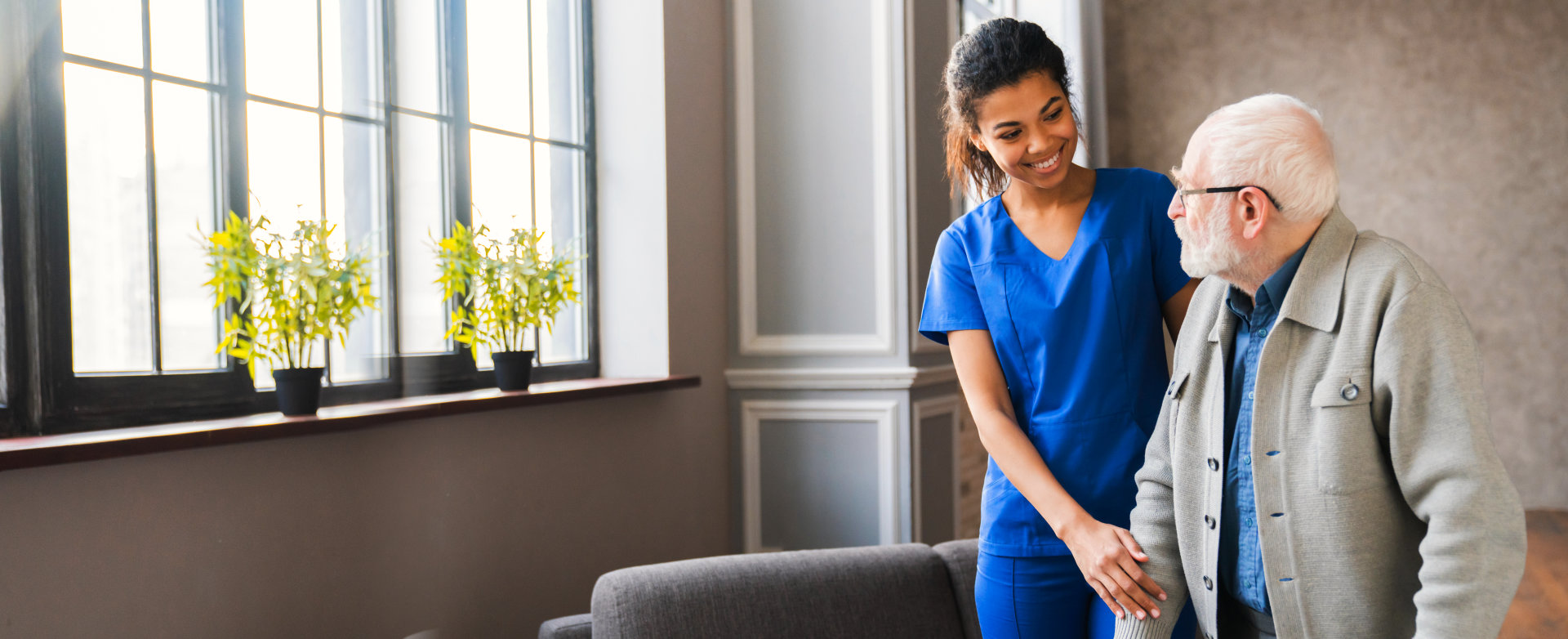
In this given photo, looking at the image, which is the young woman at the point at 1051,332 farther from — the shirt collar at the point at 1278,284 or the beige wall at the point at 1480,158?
the beige wall at the point at 1480,158

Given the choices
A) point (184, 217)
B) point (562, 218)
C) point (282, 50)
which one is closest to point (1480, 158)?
point (562, 218)

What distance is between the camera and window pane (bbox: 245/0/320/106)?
6.38 feet

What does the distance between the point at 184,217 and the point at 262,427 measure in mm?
442

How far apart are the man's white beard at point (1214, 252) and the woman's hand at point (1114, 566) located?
35cm

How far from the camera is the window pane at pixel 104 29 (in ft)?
5.35

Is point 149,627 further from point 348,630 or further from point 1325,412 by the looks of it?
point 1325,412

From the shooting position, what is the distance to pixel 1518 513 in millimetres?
914

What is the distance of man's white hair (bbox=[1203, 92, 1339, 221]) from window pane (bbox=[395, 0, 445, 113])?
1.78 meters

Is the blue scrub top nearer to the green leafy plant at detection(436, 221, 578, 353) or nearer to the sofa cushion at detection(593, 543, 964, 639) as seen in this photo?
the sofa cushion at detection(593, 543, 964, 639)

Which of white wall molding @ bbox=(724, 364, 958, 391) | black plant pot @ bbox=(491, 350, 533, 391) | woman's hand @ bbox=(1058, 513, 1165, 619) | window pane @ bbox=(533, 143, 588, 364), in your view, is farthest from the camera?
white wall molding @ bbox=(724, 364, 958, 391)

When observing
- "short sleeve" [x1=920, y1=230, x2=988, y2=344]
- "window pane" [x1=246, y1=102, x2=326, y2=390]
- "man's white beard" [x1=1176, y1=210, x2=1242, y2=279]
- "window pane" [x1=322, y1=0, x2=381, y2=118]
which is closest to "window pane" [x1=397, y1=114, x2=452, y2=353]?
"window pane" [x1=322, y1=0, x2=381, y2=118]

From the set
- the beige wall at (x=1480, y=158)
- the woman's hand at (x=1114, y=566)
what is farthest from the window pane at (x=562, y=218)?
the beige wall at (x=1480, y=158)

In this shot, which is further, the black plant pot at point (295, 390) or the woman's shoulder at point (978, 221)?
the black plant pot at point (295, 390)

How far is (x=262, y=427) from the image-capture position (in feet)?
5.33
